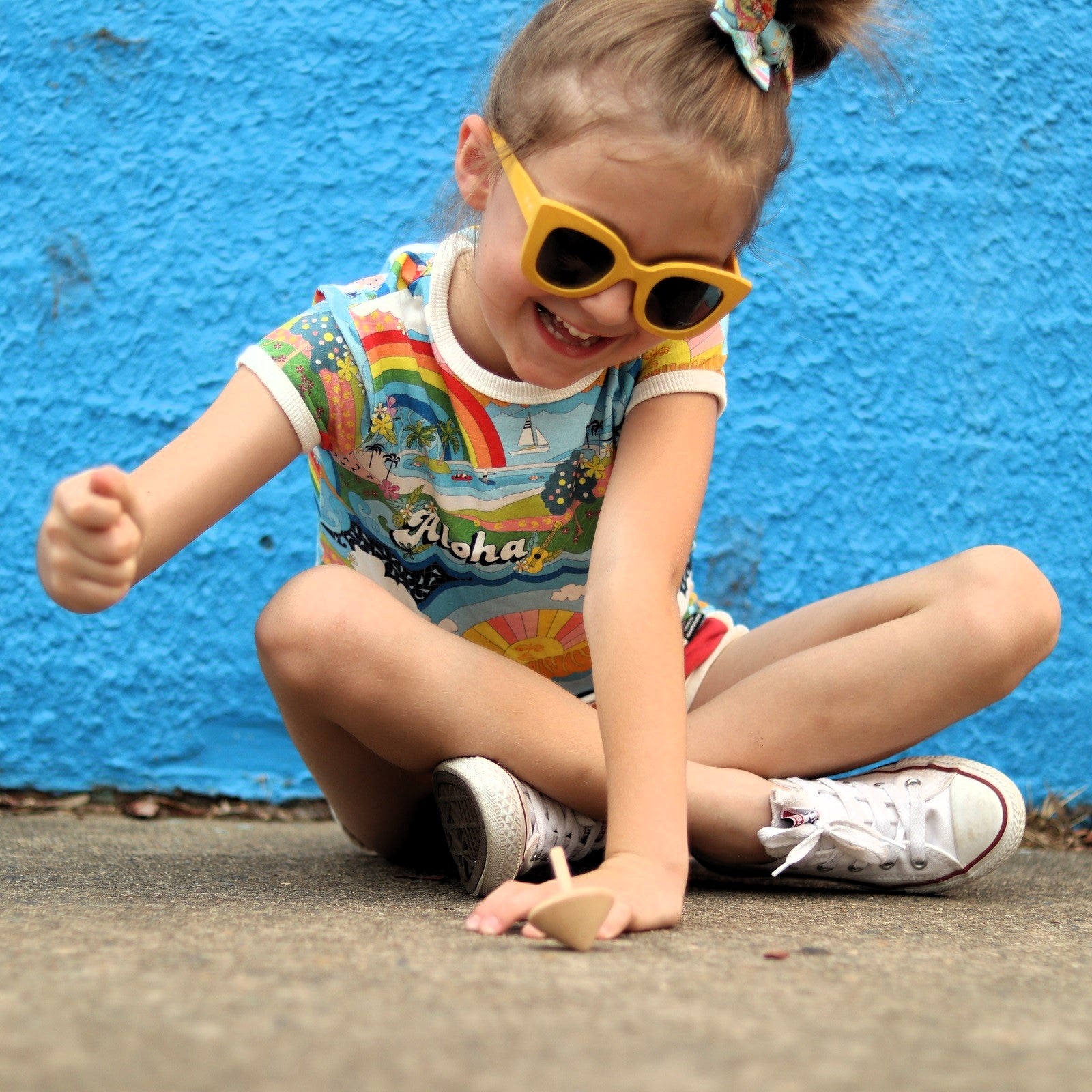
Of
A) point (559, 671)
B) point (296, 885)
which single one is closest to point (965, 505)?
point (559, 671)

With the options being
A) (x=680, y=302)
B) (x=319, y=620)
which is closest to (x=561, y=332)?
(x=680, y=302)

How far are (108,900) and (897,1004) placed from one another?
578 mm

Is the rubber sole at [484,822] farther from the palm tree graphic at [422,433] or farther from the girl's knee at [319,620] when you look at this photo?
the palm tree graphic at [422,433]

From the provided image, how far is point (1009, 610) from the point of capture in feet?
3.57

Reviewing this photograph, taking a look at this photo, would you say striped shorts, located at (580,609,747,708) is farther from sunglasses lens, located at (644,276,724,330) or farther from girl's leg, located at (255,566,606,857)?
sunglasses lens, located at (644,276,724,330)

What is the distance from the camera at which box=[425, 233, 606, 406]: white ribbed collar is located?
1121 mm

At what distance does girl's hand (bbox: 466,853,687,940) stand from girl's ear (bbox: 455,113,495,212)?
2.01 feet

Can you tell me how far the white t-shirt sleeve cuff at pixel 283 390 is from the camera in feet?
3.41

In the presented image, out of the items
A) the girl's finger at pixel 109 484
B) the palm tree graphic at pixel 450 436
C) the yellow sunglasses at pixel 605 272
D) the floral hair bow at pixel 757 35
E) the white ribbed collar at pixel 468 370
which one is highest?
the floral hair bow at pixel 757 35

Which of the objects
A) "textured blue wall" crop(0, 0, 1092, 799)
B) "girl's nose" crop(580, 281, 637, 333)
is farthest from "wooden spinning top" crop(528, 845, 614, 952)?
"textured blue wall" crop(0, 0, 1092, 799)

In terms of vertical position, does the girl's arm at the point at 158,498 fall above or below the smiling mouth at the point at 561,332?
below

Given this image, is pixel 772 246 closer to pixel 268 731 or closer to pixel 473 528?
pixel 473 528

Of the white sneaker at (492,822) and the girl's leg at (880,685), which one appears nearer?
the white sneaker at (492,822)

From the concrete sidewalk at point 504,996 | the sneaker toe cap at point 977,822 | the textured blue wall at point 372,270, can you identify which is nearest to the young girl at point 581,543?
the sneaker toe cap at point 977,822
